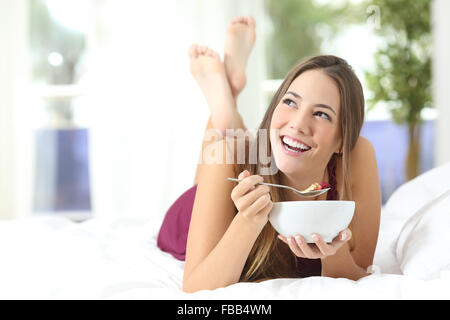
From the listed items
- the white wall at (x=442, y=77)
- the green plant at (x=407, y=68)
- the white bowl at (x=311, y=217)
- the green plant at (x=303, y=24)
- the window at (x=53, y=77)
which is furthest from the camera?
the green plant at (x=303, y=24)

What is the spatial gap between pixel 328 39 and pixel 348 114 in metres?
3.06

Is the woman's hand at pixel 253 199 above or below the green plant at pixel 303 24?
below

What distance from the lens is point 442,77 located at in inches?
112

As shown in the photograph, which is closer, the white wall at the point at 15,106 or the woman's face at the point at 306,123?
the woman's face at the point at 306,123

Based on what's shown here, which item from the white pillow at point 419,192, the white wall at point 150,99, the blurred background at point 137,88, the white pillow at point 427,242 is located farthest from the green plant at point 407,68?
the white pillow at point 427,242

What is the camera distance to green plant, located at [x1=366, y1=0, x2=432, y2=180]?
319 centimetres

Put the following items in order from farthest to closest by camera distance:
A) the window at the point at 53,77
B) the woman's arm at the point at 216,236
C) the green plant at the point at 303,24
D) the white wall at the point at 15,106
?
the green plant at the point at 303,24 → the window at the point at 53,77 → the white wall at the point at 15,106 → the woman's arm at the point at 216,236

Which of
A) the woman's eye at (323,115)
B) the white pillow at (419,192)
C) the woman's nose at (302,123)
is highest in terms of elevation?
the woman's eye at (323,115)

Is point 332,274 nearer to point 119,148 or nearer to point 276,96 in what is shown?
point 276,96

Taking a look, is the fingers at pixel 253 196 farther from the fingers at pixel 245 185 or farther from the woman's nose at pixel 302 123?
the woman's nose at pixel 302 123

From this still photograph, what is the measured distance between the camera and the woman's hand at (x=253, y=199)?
2.53ft
